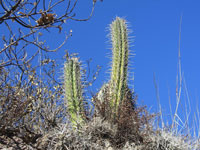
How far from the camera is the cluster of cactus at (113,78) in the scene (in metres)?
4.91

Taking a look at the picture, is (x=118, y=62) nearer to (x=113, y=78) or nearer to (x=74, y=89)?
(x=113, y=78)

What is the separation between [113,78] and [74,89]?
678 mm

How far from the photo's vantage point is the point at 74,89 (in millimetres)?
5230

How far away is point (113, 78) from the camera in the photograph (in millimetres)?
5148

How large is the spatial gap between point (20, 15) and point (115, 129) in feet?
7.14

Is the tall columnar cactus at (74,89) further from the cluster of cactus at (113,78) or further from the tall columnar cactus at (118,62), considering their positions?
the tall columnar cactus at (118,62)

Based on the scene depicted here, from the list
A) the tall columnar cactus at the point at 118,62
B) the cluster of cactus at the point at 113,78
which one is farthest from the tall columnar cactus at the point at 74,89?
the tall columnar cactus at the point at 118,62

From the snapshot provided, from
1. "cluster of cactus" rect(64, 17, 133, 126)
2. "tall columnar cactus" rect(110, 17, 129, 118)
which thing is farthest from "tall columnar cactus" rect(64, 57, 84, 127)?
"tall columnar cactus" rect(110, 17, 129, 118)

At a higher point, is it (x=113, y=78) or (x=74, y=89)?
(x=113, y=78)

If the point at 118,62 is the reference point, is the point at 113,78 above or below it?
below

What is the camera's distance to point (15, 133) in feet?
13.7

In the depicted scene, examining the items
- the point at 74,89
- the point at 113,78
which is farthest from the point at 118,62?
the point at 74,89

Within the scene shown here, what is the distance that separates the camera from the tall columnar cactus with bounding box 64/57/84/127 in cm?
504

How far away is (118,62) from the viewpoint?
17.0 ft
